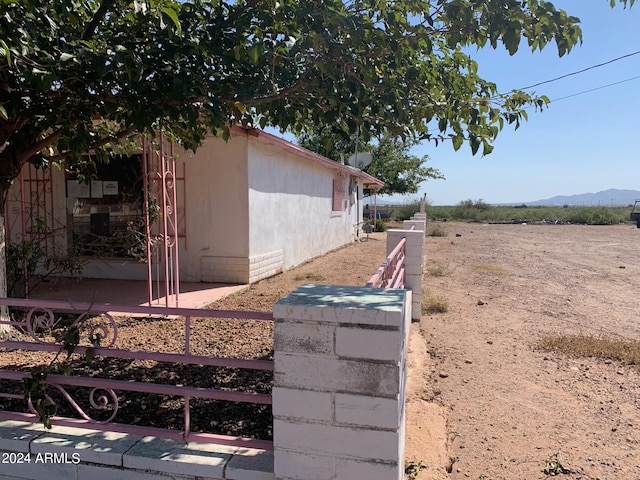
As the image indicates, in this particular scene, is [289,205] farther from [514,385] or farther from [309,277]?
[514,385]

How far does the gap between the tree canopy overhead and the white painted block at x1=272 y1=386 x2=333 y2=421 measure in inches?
73.5

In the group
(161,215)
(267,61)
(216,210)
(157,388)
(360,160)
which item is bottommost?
(157,388)

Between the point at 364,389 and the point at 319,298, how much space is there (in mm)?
436

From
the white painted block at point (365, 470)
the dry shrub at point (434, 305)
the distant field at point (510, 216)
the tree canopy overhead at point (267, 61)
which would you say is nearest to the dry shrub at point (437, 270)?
the dry shrub at point (434, 305)

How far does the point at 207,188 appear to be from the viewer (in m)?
7.77

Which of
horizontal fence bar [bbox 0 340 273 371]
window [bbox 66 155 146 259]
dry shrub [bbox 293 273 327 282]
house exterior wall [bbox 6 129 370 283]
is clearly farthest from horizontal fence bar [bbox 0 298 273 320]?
dry shrub [bbox 293 273 327 282]

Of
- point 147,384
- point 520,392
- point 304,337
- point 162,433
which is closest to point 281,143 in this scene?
point 520,392

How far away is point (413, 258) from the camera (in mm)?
5832

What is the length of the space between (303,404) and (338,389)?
17cm

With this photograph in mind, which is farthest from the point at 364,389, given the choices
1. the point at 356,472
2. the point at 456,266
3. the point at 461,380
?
the point at 456,266

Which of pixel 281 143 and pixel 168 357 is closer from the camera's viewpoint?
pixel 168 357

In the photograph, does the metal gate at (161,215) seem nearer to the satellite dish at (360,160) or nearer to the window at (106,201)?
the window at (106,201)

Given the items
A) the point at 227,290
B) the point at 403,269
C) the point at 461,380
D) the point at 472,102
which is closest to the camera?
the point at 472,102

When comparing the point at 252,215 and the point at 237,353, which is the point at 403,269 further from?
the point at 252,215
